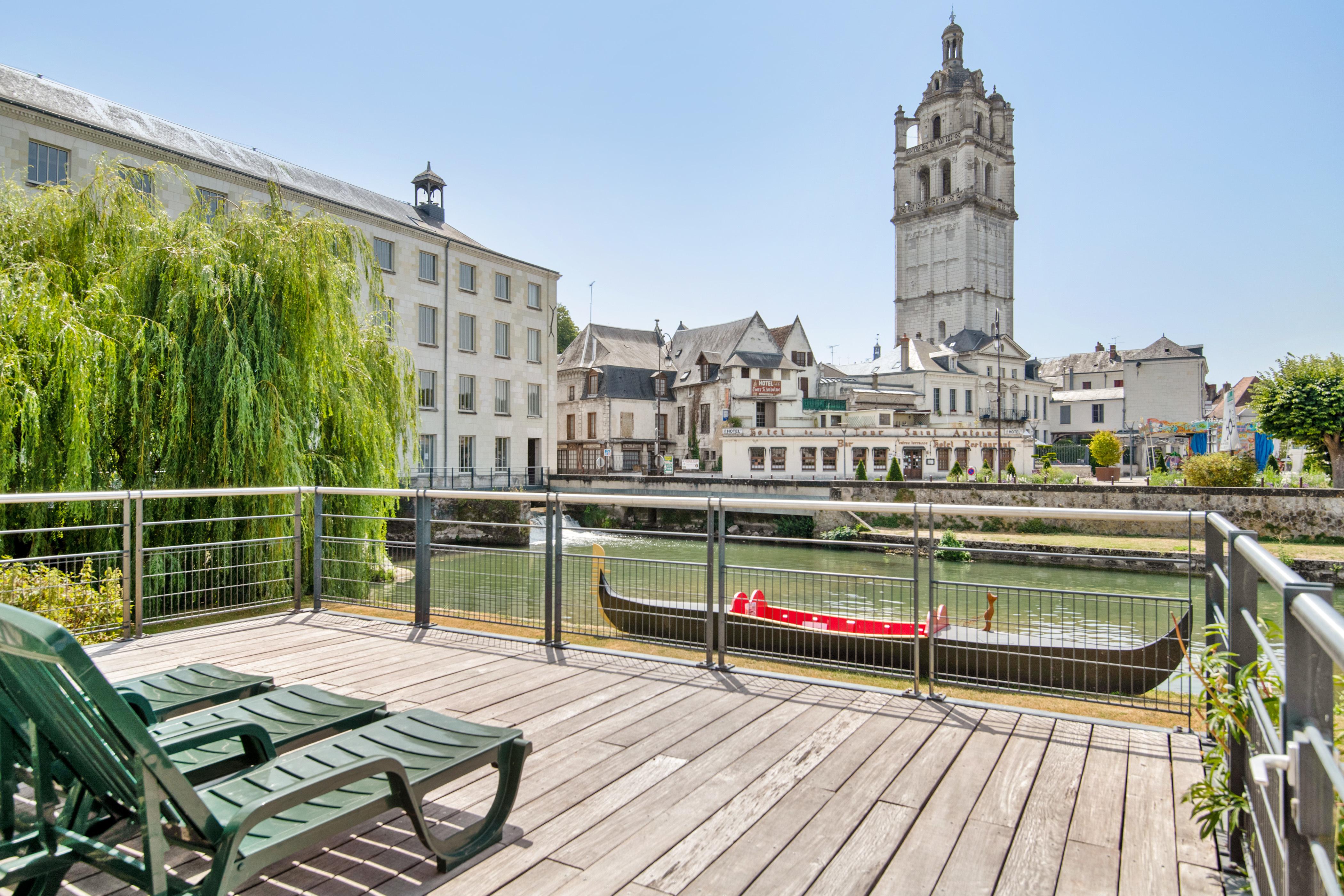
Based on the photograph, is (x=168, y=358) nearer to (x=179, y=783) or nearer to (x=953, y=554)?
(x=179, y=783)

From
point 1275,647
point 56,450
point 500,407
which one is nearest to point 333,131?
point 56,450

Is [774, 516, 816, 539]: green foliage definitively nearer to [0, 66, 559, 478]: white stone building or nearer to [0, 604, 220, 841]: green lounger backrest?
[0, 66, 559, 478]: white stone building

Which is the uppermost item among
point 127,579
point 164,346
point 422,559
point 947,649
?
point 164,346

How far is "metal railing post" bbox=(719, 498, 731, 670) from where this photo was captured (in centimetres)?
543

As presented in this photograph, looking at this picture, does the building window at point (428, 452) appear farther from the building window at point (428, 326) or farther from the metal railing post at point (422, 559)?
the metal railing post at point (422, 559)

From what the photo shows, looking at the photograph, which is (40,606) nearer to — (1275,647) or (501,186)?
(1275,647)

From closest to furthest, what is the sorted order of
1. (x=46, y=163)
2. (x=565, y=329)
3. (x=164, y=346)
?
(x=164, y=346) → (x=46, y=163) → (x=565, y=329)

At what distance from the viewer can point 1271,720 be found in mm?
2146

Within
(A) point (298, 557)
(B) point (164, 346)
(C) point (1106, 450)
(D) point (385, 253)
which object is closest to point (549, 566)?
(A) point (298, 557)

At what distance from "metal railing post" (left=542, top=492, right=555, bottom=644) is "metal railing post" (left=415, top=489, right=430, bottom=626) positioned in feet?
Answer: 3.60

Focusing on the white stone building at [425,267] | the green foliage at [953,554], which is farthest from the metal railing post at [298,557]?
the green foliage at [953,554]

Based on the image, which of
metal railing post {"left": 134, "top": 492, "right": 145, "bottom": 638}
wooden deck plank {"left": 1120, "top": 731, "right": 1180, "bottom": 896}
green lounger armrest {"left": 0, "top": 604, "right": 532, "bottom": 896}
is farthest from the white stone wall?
wooden deck plank {"left": 1120, "top": 731, "right": 1180, "bottom": 896}

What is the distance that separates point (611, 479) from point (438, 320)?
13.3 metres

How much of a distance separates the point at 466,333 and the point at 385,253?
5543mm
